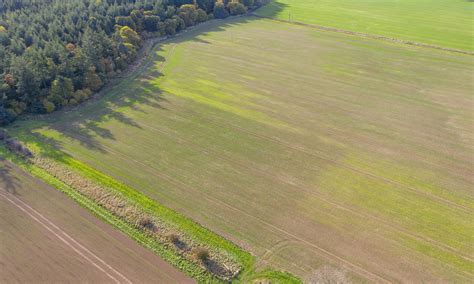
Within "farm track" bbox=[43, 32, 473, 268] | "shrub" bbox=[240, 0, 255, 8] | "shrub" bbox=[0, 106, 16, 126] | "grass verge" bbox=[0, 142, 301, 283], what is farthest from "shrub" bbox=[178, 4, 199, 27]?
"grass verge" bbox=[0, 142, 301, 283]

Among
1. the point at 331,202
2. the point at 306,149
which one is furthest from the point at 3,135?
the point at 331,202

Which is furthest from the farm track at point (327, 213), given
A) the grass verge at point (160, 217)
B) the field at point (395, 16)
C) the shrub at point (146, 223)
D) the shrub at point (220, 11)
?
the shrub at point (220, 11)

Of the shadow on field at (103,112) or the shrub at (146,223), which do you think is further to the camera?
the shadow on field at (103,112)

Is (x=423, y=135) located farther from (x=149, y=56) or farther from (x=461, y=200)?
(x=149, y=56)

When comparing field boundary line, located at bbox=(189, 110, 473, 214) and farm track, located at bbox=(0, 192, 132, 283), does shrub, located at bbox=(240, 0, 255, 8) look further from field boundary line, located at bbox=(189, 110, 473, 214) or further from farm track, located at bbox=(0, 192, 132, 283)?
farm track, located at bbox=(0, 192, 132, 283)

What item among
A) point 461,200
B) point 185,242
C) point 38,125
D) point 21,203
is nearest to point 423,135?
point 461,200

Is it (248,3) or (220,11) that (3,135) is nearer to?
(220,11)

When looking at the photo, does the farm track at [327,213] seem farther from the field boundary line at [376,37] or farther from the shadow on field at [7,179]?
the field boundary line at [376,37]
